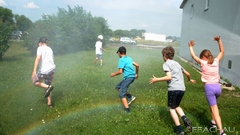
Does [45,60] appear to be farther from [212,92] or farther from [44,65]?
[212,92]

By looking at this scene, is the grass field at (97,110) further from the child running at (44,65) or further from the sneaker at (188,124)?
the child running at (44,65)

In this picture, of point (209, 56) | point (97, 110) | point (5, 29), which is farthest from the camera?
point (5, 29)

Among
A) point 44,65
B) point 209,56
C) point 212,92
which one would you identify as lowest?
point 212,92

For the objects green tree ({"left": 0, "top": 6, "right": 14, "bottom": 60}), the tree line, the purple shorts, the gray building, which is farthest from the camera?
the tree line

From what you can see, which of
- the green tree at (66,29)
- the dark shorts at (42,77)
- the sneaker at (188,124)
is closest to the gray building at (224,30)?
the sneaker at (188,124)

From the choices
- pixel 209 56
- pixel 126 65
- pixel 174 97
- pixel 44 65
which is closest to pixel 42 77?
pixel 44 65

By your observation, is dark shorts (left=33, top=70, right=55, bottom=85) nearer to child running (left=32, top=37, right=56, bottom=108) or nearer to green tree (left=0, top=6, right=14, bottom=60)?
child running (left=32, top=37, right=56, bottom=108)

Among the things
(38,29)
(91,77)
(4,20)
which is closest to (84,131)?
(91,77)

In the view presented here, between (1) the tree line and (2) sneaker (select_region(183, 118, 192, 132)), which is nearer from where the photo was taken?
(2) sneaker (select_region(183, 118, 192, 132))

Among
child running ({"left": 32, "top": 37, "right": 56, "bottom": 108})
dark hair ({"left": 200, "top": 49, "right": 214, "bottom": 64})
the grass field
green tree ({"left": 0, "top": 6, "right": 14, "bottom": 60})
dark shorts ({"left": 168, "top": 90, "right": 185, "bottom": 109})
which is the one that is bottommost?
the grass field

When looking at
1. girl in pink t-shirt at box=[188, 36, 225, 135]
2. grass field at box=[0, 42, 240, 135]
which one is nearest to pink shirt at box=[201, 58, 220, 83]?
girl in pink t-shirt at box=[188, 36, 225, 135]

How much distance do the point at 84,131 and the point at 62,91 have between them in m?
3.14

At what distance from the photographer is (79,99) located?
6.74 meters

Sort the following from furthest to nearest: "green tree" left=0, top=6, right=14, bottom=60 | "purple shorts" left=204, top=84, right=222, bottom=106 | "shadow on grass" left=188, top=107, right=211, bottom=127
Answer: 1. "green tree" left=0, top=6, right=14, bottom=60
2. "shadow on grass" left=188, top=107, right=211, bottom=127
3. "purple shorts" left=204, top=84, right=222, bottom=106
